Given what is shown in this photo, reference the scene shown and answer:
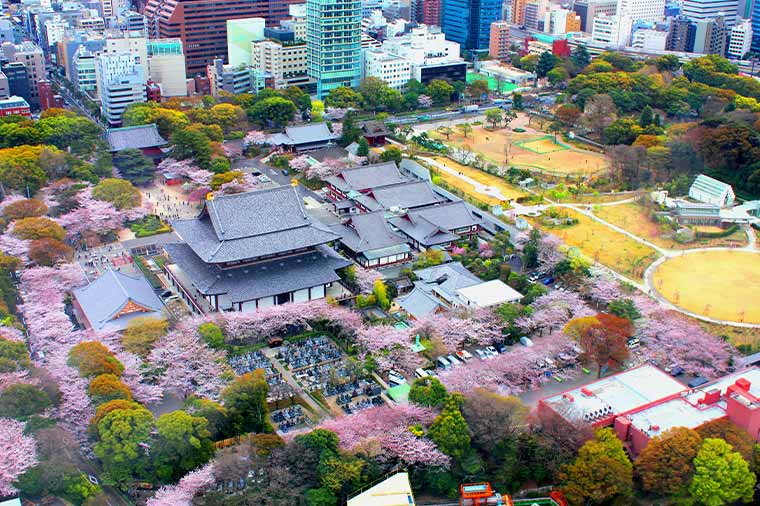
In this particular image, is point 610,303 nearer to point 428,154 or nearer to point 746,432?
point 746,432

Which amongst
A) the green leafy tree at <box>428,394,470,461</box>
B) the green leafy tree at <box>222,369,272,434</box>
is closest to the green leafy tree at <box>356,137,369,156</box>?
the green leafy tree at <box>222,369,272,434</box>

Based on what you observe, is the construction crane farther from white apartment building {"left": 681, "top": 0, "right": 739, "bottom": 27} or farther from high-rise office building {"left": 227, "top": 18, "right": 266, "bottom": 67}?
white apartment building {"left": 681, "top": 0, "right": 739, "bottom": 27}

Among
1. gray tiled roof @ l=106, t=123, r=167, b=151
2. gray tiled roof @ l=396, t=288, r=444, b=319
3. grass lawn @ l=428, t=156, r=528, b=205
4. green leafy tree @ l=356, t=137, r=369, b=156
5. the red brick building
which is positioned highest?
the red brick building

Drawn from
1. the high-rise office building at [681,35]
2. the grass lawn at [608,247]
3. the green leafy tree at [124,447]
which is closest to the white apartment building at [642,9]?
the high-rise office building at [681,35]

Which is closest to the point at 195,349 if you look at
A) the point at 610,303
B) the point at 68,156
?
the point at 610,303

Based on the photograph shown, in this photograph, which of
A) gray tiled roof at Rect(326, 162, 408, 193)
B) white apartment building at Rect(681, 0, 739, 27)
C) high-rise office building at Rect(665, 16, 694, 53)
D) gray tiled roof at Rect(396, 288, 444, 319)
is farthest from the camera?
white apartment building at Rect(681, 0, 739, 27)

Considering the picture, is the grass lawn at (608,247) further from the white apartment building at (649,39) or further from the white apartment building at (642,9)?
the white apartment building at (642,9)

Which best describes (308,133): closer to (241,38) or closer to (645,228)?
(241,38)
